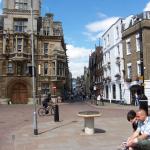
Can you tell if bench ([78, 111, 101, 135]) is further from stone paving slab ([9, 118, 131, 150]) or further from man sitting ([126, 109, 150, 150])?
man sitting ([126, 109, 150, 150])

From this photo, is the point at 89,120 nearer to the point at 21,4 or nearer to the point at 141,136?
the point at 141,136

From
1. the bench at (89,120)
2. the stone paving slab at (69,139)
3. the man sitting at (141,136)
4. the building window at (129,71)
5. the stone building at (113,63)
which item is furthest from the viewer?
the stone building at (113,63)

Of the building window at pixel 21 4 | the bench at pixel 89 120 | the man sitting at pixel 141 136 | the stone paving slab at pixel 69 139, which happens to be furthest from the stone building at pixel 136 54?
the man sitting at pixel 141 136

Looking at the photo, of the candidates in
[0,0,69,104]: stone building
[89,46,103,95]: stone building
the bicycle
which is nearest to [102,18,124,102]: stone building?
[89,46,103,95]: stone building

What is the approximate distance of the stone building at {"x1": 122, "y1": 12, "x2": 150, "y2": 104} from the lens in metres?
36.7

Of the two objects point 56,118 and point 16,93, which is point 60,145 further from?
point 16,93

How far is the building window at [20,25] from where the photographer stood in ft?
164

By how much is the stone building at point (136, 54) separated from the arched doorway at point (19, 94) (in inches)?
632

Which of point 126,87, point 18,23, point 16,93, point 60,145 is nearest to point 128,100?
point 126,87

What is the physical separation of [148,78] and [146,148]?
30223 mm

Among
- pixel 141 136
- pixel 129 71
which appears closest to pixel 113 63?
pixel 129 71

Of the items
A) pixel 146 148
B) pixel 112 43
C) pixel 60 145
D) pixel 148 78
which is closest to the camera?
pixel 146 148

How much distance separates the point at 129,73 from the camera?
4075cm

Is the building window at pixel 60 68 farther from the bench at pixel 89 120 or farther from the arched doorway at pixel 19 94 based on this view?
the bench at pixel 89 120
